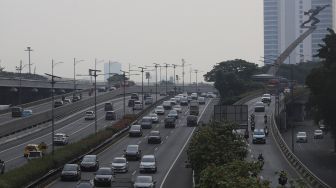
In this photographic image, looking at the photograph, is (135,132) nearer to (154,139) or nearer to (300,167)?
(154,139)

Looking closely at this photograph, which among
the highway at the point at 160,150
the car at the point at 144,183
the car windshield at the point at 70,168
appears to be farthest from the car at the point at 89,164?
the car at the point at 144,183

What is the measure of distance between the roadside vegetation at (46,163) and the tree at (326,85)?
23.2 meters

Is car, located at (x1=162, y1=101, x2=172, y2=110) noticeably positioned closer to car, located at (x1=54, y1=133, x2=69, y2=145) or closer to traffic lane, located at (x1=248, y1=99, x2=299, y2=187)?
traffic lane, located at (x1=248, y1=99, x2=299, y2=187)

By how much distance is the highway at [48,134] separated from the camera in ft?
211

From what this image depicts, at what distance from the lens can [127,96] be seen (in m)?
158

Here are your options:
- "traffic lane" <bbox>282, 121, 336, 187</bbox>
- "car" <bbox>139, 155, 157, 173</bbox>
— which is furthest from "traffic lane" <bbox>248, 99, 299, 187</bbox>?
"car" <bbox>139, 155, 157, 173</bbox>

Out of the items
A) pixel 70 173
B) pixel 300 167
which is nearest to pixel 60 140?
pixel 70 173

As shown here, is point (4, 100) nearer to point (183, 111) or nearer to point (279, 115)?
point (183, 111)

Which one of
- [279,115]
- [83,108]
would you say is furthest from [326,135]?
[83,108]

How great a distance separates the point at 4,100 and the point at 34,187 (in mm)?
102412

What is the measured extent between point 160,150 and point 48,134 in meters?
20.6

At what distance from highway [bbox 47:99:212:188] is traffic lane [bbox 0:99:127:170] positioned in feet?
21.1

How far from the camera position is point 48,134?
87.1 metres

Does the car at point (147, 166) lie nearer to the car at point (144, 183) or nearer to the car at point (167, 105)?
the car at point (144, 183)
